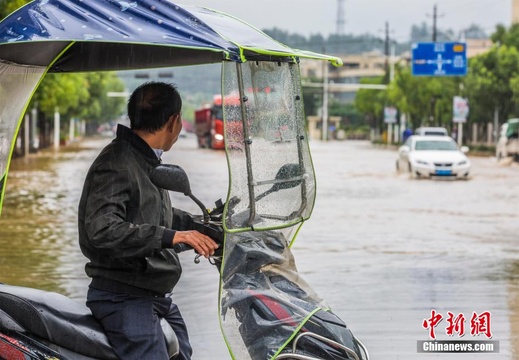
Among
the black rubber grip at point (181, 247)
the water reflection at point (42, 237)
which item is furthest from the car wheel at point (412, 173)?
the black rubber grip at point (181, 247)

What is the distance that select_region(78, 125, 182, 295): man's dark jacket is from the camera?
4.02 meters

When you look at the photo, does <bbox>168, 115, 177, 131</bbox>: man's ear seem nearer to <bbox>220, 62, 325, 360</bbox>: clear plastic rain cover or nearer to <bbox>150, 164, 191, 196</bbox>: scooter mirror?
<bbox>220, 62, 325, 360</bbox>: clear plastic rain cover

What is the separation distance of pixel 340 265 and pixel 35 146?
44062 mm

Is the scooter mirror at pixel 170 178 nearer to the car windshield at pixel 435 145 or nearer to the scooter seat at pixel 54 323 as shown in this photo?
the scooter seat at pixel 54 323

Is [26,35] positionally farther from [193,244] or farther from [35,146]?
[35,146]

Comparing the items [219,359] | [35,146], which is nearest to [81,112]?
[35,146]

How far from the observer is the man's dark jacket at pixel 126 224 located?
13.2ft

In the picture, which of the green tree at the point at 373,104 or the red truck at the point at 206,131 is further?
the green tree at the point at 373,104

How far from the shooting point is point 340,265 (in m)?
12.6

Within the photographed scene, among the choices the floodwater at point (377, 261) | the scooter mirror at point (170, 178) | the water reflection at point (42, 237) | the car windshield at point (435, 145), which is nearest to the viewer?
the scooter mirror at point (170, 178)

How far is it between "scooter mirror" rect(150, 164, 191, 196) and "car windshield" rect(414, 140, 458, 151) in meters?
30.4

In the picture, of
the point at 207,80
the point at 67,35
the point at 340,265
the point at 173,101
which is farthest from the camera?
the point at 340,265

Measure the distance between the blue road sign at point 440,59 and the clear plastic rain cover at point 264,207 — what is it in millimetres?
56431

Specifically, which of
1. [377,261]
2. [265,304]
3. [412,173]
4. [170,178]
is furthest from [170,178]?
[412,173]
